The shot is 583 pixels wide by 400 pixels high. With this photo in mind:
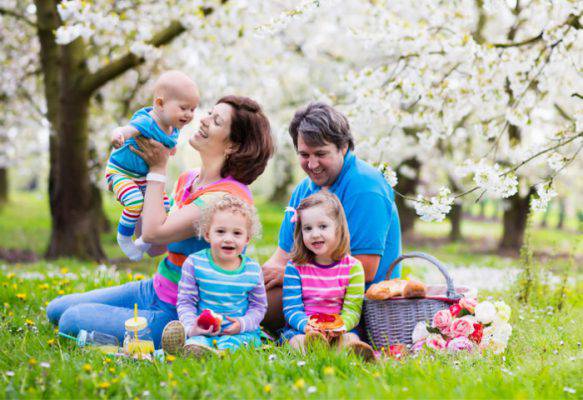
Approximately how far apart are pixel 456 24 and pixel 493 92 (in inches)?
33.5

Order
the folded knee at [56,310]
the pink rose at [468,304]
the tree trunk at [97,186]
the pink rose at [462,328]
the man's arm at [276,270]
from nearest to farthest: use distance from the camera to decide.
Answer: the pink rose at [462,328], the pink rose at [468,304], the folded knee at [56,310], the man's arm at [276,270], the tree trunk at [97,186]

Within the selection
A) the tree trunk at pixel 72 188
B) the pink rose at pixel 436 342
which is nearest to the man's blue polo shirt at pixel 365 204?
the pink rose at pixel 436 342

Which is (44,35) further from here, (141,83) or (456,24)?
(456,24)

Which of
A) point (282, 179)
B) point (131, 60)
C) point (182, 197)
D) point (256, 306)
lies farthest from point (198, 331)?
point (282, 179)

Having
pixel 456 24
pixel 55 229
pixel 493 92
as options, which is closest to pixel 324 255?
pixel 493 92

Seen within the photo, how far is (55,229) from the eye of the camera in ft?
28.2

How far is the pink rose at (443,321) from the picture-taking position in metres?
3.45

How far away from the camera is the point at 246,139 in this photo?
3721 mm

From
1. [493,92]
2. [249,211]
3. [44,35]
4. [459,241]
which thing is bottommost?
[459,241]

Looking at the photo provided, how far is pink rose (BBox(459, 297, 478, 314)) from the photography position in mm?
3547

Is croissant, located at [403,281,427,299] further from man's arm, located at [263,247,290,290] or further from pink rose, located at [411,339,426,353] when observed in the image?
man's arm, located at [263,247,290,290]

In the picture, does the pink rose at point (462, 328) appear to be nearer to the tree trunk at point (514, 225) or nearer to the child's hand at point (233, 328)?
the child's hand at point (233, 328)

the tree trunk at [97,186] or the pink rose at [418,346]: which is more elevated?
the tree trunk at [97,186]

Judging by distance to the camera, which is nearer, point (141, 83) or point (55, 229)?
point (55, 229)
